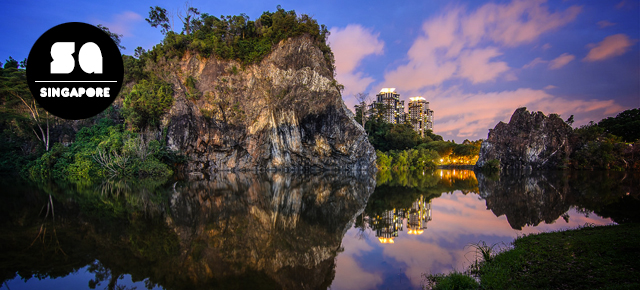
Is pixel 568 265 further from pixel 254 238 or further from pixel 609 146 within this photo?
pixel 609 146

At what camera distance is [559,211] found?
10477mm

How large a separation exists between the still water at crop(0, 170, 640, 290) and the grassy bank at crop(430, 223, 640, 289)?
2.97ft

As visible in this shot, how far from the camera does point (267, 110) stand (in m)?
38.3

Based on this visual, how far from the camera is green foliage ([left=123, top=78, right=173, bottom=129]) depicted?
1315 inches

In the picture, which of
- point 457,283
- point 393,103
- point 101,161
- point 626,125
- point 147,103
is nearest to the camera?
point 457,283

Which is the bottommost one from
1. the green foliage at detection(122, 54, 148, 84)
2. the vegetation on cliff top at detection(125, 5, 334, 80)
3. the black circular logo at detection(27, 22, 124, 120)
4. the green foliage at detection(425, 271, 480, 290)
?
the green foliage at detection(425, 271, 480, 290)

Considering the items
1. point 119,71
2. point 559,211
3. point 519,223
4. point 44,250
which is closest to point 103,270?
point 44,250

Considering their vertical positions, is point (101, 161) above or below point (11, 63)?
below

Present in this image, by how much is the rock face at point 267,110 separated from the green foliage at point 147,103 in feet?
5.50

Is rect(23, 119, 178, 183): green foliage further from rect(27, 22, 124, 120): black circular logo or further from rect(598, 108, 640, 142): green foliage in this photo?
rect(598, 108, 640, 142): green foliage

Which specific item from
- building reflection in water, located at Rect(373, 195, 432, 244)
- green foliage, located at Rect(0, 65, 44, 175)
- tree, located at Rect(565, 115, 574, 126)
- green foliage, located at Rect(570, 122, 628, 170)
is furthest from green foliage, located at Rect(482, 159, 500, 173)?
green foliage, located at Rect(0, 65, 44, 175)

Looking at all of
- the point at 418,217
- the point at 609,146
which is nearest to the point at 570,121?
the point at 609,146

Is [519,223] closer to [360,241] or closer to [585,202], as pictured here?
[360,241]

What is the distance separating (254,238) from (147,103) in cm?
3535
